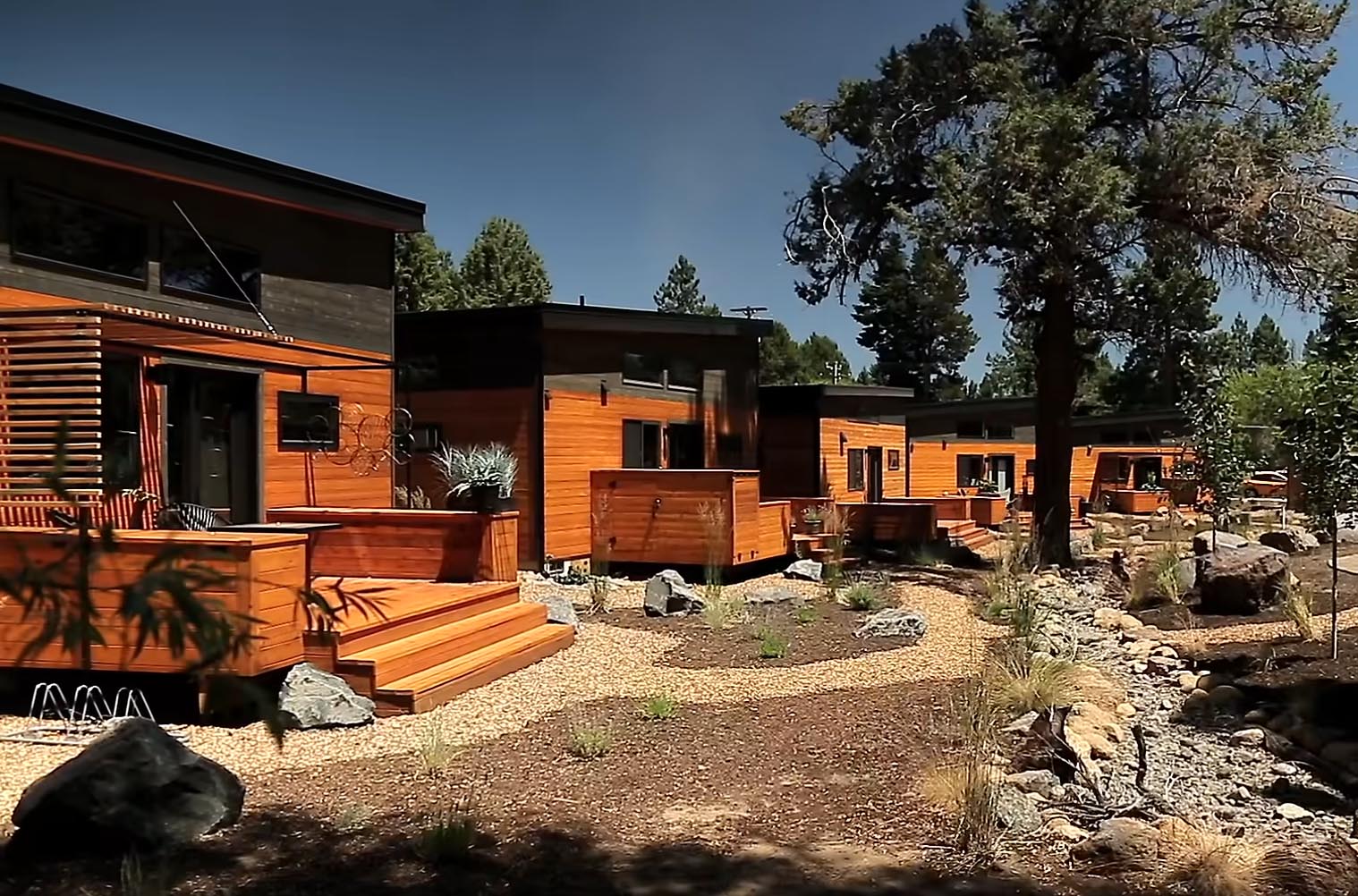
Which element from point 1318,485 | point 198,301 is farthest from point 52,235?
point 1318,485

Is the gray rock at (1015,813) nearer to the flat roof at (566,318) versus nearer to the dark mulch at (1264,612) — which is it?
the dark mulch at (1264,612)

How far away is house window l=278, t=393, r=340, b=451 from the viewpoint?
37.1 feet

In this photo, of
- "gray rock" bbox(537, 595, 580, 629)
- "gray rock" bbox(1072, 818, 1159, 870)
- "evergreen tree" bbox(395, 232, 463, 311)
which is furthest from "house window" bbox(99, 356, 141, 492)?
"evergreen tree" bbox(395, 232, 463, 311)

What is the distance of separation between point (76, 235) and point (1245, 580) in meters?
11.1

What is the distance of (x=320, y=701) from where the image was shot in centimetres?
643

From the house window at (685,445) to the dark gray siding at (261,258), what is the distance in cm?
578

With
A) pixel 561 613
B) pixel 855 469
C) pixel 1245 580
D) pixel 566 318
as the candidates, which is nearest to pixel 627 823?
pixel 561 613

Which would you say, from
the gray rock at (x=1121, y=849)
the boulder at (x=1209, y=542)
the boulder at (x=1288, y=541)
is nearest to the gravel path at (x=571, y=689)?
the gray rock at (x=1121, y=849)

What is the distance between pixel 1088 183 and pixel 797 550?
267 inches

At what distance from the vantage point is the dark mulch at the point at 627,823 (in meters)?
3.95

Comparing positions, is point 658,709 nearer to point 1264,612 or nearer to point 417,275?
point 1264,612

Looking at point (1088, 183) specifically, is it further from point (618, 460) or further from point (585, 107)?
point (618, 460)

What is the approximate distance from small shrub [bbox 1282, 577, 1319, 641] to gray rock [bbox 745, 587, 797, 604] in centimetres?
473

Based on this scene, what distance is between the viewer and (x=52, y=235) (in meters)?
8.96
